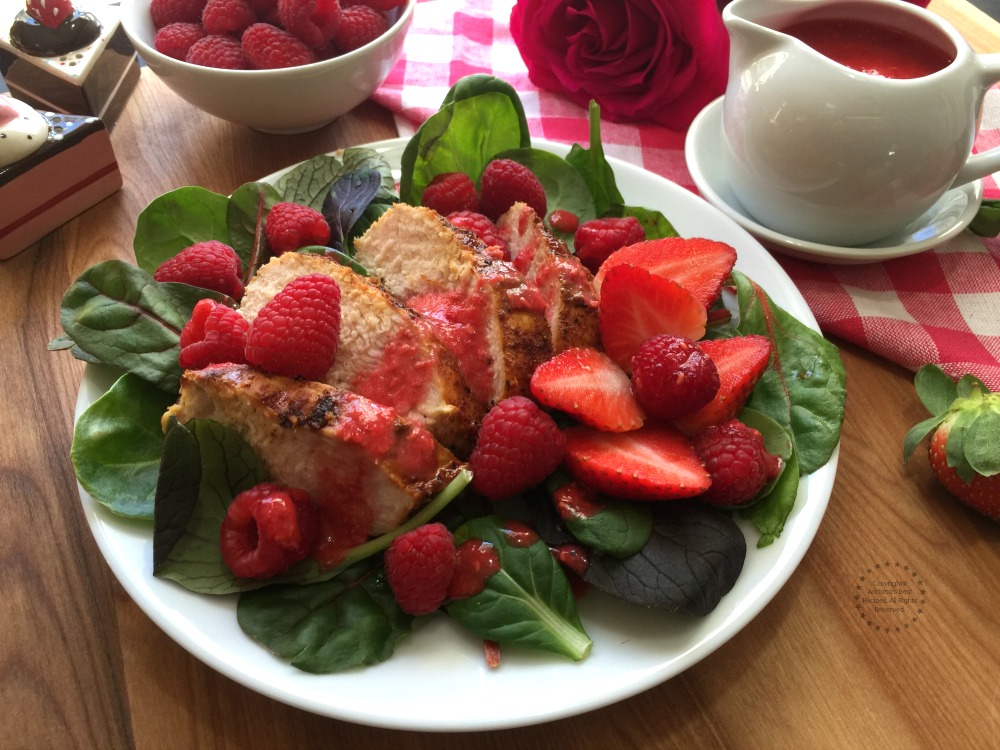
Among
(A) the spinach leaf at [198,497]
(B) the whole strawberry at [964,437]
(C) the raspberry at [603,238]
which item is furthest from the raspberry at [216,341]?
(B) the whole strawberry at [964,437]

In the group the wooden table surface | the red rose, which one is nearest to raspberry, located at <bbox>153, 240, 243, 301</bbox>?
the wooden table surface

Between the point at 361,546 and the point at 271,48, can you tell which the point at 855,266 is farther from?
the point at 271,48

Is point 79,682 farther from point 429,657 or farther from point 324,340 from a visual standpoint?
point 324,340

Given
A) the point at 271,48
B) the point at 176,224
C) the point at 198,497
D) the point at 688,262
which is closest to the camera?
the point at 198,497

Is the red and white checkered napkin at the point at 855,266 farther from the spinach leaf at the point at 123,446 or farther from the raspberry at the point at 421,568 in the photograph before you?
the spinach leaf at the point at 123,446

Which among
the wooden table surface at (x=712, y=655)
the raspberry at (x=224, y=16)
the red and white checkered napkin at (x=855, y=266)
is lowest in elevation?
the wooden table surface at (x=712, y=655)

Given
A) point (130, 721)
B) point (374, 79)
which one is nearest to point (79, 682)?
point (130, 721)

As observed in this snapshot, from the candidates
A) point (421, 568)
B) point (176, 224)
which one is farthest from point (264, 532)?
point (176, 224)
